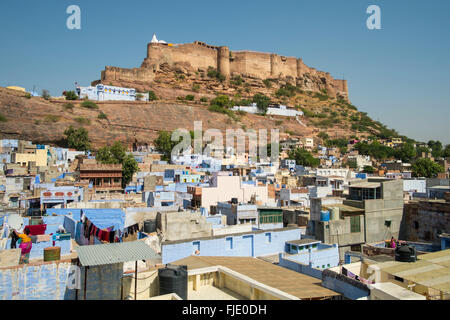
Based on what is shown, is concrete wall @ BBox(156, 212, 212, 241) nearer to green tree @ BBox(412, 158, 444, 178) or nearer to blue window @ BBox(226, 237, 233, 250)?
blue window @ BBox(226, 237, 233, 250)

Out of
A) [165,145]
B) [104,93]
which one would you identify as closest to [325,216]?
[165,145]

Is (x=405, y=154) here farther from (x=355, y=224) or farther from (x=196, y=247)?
(x=196, y=247)

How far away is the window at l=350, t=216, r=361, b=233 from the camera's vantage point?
11883mm

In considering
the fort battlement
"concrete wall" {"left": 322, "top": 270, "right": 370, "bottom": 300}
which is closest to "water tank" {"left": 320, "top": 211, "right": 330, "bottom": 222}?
"concrete wall" {"left": 322, "top": 270, "right": 370, "bottom": 300}

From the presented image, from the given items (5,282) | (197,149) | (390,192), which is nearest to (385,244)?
(390,192)

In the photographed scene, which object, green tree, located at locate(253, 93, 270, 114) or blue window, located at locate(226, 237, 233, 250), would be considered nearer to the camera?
blue window, located at locate(226, 237, 233, 250)

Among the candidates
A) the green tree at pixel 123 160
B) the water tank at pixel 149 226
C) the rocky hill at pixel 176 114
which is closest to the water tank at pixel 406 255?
the water tank at pixel 149 226

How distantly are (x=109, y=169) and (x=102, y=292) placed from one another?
2004 centimetres

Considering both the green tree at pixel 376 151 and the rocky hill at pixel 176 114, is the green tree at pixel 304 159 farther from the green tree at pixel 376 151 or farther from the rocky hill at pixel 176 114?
the rocky hill at pixel 176 114

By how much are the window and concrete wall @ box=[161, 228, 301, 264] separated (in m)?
1.92

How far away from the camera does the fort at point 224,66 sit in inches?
2324

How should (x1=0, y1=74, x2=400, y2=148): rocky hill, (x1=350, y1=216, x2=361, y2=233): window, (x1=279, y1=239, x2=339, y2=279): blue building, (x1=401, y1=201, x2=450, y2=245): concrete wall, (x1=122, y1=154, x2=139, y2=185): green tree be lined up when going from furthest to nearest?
(x1=0, y1=74, x2=400, y2=148): rocky hill < (x1=122, y1=154, x2=139, y2=185): green tree < (x1=350, y1=216, x2=361, y2=233): window < (x1=401, y1=201, x2=450, y2=245): concrete wall < (x1=279, y1=239, x2=339, y2=279): blue building

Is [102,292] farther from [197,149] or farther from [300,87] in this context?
[300,87]

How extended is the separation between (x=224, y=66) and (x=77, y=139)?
39795 mm
